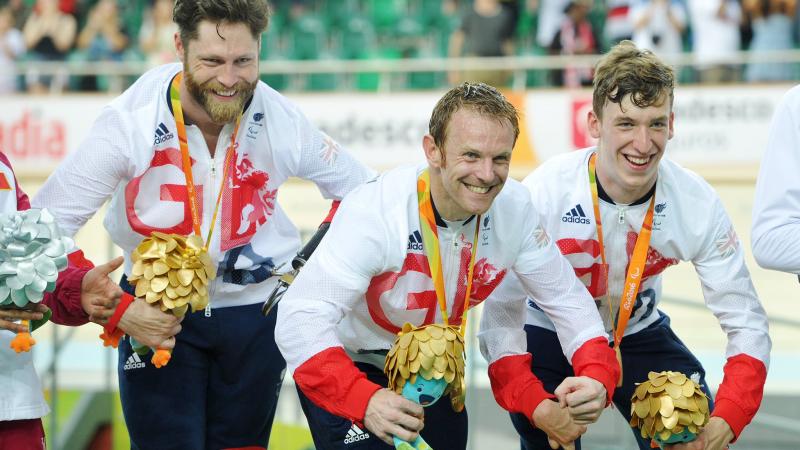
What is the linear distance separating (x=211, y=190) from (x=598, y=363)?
1544 millimetres

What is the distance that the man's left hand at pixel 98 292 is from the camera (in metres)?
3.98

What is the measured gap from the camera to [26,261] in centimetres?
373

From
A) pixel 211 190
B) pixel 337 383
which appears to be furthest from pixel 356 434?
pixel 211 190

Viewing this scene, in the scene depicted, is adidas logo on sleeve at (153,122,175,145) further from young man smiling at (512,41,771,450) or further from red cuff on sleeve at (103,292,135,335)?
young man smiling at (512,41,771,450)

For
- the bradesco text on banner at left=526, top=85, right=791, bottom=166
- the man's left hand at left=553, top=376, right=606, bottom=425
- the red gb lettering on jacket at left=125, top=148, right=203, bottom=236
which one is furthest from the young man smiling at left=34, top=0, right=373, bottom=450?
the bradesco text on banner at left=526, top=85, right=791, bottom=166

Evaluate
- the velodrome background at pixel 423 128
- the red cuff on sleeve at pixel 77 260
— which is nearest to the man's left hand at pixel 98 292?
the red cuff on sleeve at pixel 77 260

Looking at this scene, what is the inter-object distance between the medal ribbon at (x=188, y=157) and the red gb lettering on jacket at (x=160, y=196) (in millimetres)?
32

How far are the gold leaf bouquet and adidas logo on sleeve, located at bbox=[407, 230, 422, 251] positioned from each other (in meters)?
0.70

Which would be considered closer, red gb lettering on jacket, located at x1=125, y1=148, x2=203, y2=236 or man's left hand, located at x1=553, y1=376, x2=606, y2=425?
man's left hand, located at x1=553, y1=376, x2=606, y2=425

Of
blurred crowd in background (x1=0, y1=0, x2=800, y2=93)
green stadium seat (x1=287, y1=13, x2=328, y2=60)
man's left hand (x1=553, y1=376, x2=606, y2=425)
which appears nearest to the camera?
man's left hand (x1=553, y1=376, x2=606, y2=425)

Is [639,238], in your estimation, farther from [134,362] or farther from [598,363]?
[134,362]

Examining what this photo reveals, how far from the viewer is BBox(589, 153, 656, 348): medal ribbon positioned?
4.40m

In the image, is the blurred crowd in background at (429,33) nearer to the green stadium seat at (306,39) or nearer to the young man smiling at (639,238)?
the green stadium seat at (306,39)

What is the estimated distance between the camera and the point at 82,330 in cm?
982
